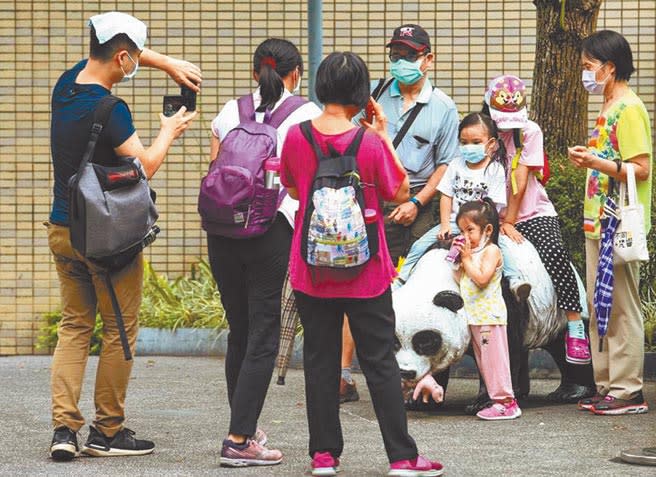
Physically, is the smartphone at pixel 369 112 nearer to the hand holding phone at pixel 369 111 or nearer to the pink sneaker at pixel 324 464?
the hand holding phone at pixel 369 111

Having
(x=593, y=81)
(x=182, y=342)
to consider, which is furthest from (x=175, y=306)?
(x=593, y=81)

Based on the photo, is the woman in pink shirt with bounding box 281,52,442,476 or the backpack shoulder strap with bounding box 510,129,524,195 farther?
the backpack shoulder strap with bounding box 510,129,524,195

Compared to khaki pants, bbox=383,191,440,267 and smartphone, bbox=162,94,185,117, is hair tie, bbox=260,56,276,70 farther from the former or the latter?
khaki pants, bbox=383,191,440,267

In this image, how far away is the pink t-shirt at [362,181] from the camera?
6125 mm

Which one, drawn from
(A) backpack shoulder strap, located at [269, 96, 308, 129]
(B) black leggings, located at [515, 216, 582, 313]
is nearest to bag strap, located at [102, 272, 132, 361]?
(A) backpack shoulder strap, located at [269, 96, 308, 129]

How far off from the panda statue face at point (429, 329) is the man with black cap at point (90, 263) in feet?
5.11

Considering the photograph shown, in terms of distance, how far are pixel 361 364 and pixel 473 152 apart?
7.20ft

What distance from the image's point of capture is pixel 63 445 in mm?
6629

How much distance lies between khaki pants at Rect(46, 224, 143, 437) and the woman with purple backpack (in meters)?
0.43

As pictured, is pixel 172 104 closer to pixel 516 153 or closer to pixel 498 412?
pixel 516 153

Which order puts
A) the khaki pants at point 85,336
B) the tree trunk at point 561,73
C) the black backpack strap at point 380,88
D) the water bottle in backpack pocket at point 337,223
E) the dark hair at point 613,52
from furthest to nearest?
the tree trunk at point 561,73 → the black backpack strap at point 380,88 → the dark hair at point 613,52 → the khaki pants at point 85,336 → the water bottle in backpack pocket at point 337,223

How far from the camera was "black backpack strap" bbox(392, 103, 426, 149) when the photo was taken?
8.45 meters

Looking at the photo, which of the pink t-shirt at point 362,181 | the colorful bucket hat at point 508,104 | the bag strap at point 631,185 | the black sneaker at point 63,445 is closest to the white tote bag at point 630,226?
the bag strap at point 631,185

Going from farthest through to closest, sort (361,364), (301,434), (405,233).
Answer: (405,233) < (301,434) < (361,364)
